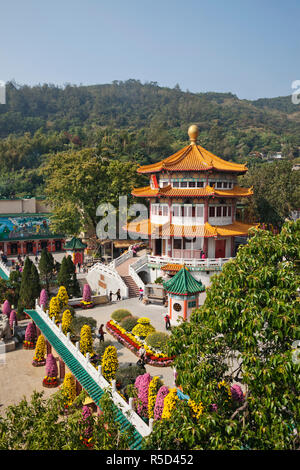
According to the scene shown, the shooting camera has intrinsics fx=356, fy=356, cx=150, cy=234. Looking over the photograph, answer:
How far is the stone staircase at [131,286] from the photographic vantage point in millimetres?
27550

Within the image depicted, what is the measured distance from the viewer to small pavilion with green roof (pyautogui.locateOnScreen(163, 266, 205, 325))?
1953 centimetres

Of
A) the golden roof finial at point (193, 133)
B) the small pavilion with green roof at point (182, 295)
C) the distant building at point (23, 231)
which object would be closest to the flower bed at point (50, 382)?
the small pavilion with green roof at point (182, 295)

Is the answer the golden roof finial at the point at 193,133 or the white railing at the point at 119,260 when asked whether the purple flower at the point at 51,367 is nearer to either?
the white railing at the point at 119,260

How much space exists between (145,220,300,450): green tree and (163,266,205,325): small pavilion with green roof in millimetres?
10395

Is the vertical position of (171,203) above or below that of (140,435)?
above

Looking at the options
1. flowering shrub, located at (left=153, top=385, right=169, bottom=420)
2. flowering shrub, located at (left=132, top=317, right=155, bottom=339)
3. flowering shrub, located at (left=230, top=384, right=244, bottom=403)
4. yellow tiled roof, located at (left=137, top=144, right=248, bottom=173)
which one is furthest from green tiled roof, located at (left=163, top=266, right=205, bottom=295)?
yellow tiled roof, located at (left=137, top=144, right=248, bottom=173)

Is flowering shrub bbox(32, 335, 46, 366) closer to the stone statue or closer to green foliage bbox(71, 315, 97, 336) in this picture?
green foliage bbox(71, 315, 97, 336)

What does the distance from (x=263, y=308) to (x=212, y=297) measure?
1420 millimetres

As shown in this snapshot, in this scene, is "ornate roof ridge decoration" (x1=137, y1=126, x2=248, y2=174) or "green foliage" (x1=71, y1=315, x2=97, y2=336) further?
"ornate roof ridge decoration" (x1=137, y1=126, x2=248, y2=174)

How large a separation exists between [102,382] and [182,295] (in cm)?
756

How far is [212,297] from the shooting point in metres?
8.57

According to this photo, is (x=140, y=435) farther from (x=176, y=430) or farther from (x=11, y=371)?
(x=11, y=371)

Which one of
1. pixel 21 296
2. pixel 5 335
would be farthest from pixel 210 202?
pixel 5 335

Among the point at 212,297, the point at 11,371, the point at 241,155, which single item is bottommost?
the point at 11,371
